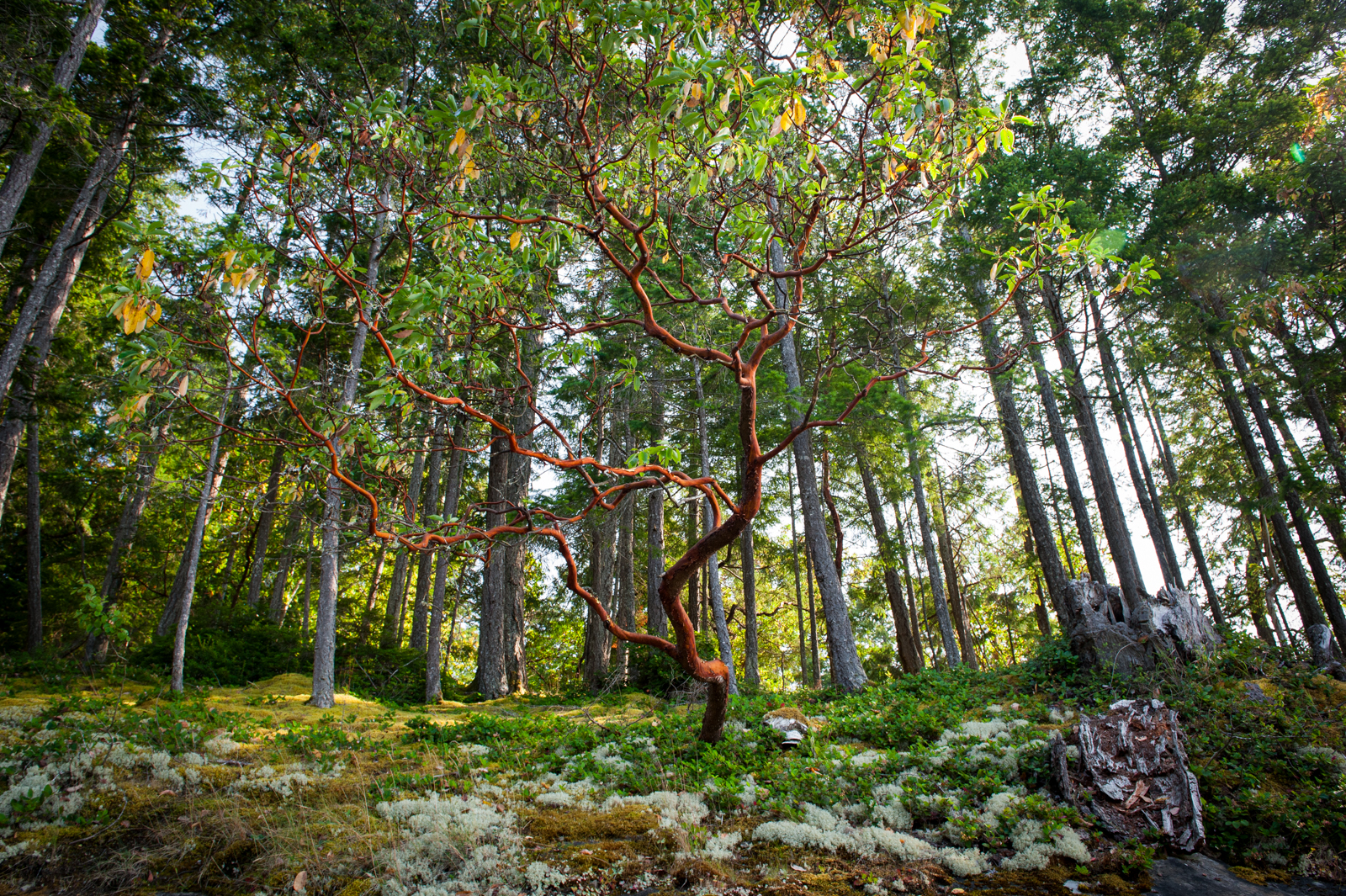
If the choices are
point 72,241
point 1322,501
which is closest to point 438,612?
point 72,241

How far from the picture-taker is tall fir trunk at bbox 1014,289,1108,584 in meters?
11.3

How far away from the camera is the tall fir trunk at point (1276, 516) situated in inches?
392

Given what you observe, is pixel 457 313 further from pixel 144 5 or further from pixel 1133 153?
pixel 1133 153

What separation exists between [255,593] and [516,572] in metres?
7.83

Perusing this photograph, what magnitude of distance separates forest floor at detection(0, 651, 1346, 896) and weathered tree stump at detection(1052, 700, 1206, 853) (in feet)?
0.46

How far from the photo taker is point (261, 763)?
5137 mm

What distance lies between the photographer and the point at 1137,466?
45.6 feet

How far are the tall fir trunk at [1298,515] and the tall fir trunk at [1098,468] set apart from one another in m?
2.26

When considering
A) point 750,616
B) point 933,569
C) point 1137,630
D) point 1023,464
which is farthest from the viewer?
point 750,616

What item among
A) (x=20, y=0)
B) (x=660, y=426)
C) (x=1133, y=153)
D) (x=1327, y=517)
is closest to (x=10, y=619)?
(x=20, y=0)

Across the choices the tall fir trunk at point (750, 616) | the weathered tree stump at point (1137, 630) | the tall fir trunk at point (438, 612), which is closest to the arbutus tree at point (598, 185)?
the weathered tree stump at point (1137, 630)

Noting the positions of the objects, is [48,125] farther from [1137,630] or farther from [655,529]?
[1137,630]

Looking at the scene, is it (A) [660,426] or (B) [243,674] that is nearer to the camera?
(B) [243,674]

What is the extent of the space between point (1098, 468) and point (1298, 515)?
2826 mm
